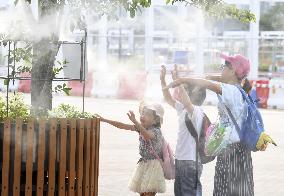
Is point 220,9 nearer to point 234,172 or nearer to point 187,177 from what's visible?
point 187,177

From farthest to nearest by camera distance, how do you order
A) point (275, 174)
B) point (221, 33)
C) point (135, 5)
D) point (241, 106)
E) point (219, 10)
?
point (221, 33), point (275, 174), point (219, 10), point (135, 5), point (241, 106)

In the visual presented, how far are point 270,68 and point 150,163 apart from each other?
78.3ft

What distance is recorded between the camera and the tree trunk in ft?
21.6

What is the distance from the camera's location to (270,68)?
99.3 feet

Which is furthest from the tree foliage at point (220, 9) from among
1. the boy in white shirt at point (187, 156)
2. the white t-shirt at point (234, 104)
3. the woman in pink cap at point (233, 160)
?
the white t-shirt at point (234, 104)

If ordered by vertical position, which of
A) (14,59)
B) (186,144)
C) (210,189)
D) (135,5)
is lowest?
(210,189)

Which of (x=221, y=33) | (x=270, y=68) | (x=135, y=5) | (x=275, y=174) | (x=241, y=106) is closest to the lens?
(x=241, y=106)

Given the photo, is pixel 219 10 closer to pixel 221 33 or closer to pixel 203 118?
pixel 203 118

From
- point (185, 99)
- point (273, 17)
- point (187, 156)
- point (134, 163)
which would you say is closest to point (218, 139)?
point (185, 99)

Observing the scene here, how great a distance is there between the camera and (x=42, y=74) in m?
6.62

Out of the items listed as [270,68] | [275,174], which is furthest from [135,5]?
[270,68]

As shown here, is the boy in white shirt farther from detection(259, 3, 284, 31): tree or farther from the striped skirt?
detection(259, 3, 284, 31): tree

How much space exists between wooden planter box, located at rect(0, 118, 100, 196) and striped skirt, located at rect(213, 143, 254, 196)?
99 cm

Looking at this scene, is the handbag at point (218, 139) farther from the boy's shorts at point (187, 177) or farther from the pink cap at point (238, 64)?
the boy's shorts at point (187, 177)
